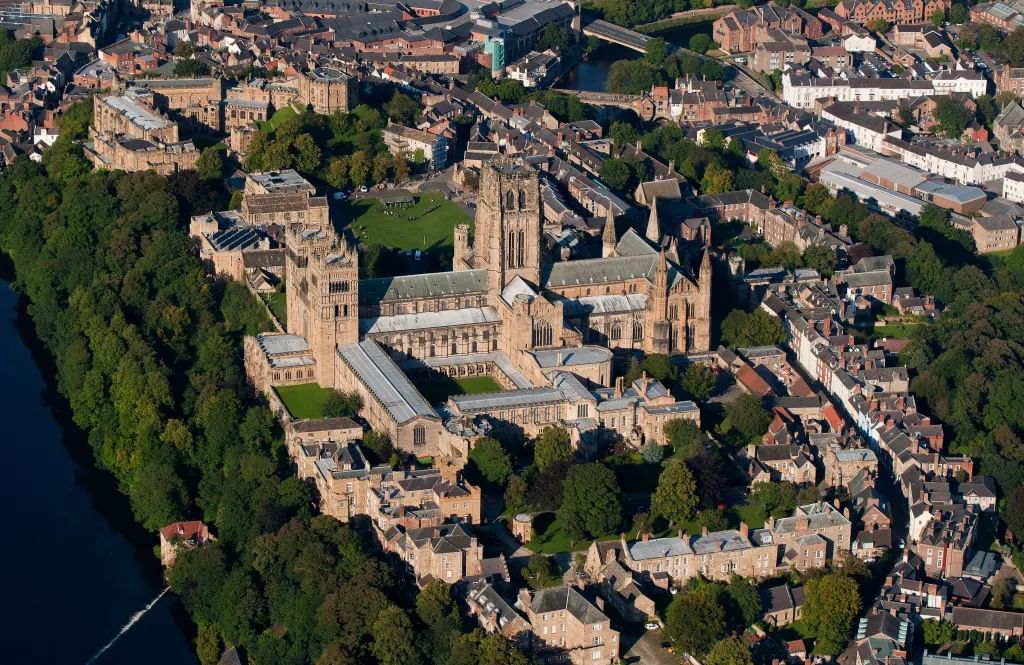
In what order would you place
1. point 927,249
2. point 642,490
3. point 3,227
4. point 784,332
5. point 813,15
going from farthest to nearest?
1. point 813,15
2. point 3,227
3. point 927,249
4. point 784,332
5. point 642,490

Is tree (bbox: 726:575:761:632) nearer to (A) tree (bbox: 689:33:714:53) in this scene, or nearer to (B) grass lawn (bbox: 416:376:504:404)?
(B) grass lawn (bbox: 416:376:504:404)

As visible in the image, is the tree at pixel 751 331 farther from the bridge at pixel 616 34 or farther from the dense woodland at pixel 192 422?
the bridge at pixel 616 34

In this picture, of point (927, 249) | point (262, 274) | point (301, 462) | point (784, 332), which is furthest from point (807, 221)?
point (301, 462)

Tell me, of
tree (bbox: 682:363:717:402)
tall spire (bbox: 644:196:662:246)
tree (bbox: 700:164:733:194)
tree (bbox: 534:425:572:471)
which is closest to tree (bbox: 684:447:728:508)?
tree (bbox: 534:425:572:471)

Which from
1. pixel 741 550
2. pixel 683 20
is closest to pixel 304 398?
pixel 741 550

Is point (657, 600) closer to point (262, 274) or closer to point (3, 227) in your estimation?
point (262, 274)

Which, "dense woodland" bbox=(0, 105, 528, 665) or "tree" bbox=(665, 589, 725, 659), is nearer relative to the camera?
"tree" bbox=(665, 589, 725, 659)
